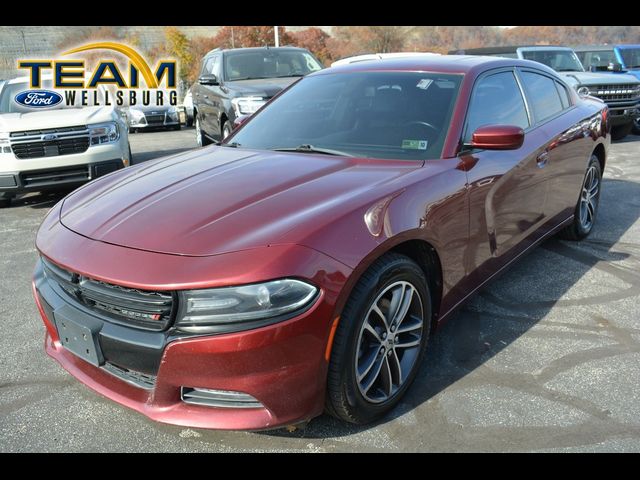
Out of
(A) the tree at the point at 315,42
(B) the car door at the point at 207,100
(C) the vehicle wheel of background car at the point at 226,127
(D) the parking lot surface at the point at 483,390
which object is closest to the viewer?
(D) the parking lot surface at the point at 483,390

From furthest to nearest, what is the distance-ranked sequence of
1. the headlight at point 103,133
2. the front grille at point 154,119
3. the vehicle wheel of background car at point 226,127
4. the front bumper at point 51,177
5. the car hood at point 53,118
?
the front grille at point 154,119 → the vehicle wheel of background car at point 226,127 → the headlight at point 103,133 → the car hood at point 53,118 → the front bumper at point 51,177

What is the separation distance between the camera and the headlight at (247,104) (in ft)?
24.7

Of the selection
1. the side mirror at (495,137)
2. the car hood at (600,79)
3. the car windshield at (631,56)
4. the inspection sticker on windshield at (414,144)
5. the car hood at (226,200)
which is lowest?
the car hood at (226,200)

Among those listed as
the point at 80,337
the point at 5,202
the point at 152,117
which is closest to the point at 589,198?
the point at 80,337

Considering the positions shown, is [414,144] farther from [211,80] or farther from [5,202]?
[211,80]

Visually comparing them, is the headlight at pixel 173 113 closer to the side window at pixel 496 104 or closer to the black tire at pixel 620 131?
the black tire at pixel 620 131

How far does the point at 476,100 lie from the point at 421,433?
6.31ft

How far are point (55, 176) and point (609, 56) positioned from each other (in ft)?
42.4

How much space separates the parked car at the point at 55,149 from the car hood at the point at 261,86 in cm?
185

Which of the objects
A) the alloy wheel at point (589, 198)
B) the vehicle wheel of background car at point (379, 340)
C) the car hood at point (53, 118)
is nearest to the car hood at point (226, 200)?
the vehicle wheel of background car at point (379, 340)

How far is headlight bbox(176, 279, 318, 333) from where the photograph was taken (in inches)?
75.2

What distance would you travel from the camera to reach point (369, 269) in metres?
2.21
